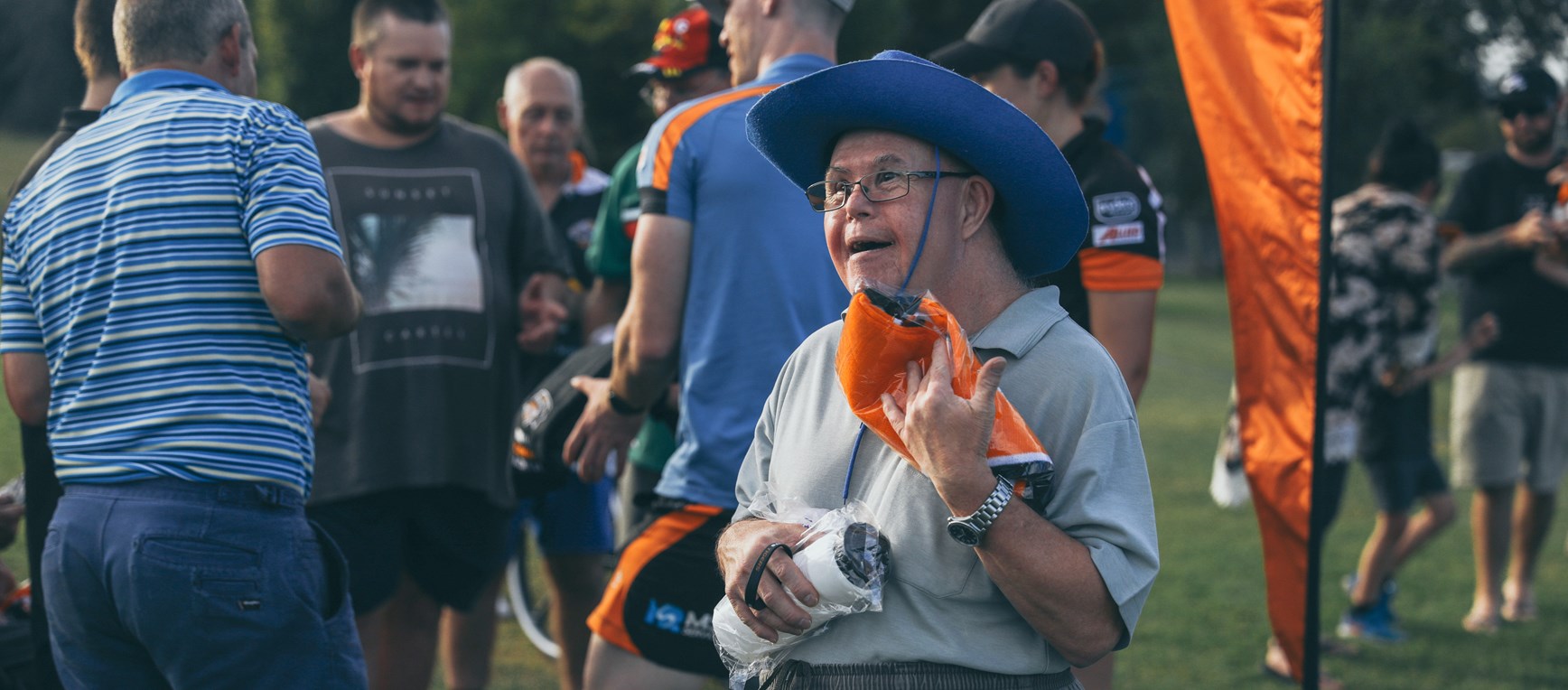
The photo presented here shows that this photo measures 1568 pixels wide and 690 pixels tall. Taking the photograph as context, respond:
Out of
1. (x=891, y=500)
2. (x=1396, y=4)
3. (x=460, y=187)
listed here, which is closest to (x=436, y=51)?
(x=460, y=187)

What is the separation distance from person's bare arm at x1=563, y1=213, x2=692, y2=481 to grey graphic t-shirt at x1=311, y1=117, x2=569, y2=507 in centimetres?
72

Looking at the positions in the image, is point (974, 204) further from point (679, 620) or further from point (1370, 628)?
point (1370, 628)

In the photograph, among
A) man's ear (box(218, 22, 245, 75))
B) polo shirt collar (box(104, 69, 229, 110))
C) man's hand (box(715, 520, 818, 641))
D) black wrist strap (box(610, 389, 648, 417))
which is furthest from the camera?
black wrist strap (box(610, 389, 648, 417))

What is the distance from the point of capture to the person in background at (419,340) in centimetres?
404

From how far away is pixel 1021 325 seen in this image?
7.06 feet

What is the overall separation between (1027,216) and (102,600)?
1915 millimetres

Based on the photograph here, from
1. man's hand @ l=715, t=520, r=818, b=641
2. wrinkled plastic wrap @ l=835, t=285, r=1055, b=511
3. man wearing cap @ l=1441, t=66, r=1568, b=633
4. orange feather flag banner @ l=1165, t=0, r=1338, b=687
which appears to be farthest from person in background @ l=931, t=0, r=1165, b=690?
man wearing cap @ l=1441, t=66, r=1568, b=633

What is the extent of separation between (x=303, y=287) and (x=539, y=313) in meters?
1.67

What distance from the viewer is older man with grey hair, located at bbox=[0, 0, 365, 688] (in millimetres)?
2672

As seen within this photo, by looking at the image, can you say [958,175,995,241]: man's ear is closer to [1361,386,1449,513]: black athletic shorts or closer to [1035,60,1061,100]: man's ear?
[1035,60,1061,100]: man's ear

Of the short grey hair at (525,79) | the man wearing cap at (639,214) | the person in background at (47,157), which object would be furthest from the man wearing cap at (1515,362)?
the person in background at (47,157)

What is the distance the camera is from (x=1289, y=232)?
369 cm

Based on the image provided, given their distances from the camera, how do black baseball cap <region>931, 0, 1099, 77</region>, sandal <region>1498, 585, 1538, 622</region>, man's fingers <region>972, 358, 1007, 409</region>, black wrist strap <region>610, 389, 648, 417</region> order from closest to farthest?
man's fingers <region>972, 358, 1007, 409</region> → black wrist strap <region>610, 389, 648, 417</region> → black baseball cap <region>931, 0, 1099, 77</region> → sandal <region>1498, 585, 1538, 622</region>

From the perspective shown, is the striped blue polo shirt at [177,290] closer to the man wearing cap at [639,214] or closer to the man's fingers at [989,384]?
the man wearing cap at [639,214]
